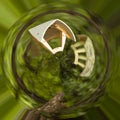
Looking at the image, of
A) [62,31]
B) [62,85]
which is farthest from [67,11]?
[62,85]

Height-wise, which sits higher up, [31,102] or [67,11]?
[67,11]

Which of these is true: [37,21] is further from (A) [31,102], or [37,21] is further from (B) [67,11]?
(A) [31,102]

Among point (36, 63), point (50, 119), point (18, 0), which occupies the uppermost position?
point (18, 0)

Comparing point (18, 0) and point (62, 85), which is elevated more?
point (18, 0)

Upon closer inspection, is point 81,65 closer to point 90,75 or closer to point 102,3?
point 90,75
